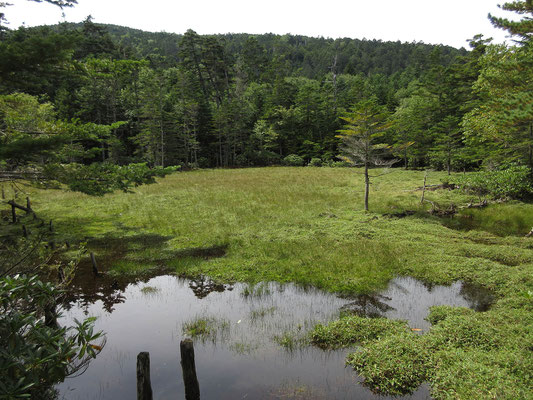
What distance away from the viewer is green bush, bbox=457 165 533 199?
20000 mm

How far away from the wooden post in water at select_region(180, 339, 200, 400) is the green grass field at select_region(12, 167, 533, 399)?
327 centimetres

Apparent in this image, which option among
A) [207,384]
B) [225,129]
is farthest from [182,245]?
[225,129]

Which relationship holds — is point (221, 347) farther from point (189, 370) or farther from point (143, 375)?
point (143, 375)

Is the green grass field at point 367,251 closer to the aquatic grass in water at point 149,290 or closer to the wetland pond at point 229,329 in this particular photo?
the wetland pond at point 229,329

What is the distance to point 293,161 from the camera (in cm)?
5350

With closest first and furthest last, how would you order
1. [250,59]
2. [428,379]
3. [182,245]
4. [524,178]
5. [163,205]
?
[428,379], [182,245], [524,178], [163,205], [250,59]

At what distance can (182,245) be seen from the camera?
1473cm

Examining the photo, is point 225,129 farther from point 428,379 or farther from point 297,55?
point 297,55

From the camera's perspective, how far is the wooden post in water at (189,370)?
5.61 m

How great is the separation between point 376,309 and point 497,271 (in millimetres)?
4921

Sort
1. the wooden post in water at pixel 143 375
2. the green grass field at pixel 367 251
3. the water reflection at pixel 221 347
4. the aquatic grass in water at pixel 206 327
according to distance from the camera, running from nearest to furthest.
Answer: the wooden post in water at pixel 143 375, the water reflection at pixel 221 347, the green grass field at pixel 367 251, the aquatic grass in water at pixel 206 327

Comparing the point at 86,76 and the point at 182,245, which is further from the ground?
the point at 86,76

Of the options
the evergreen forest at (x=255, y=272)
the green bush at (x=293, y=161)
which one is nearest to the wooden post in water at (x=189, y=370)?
the evergreen forest at (x=255, y=272)

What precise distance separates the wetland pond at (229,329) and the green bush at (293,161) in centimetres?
4366
